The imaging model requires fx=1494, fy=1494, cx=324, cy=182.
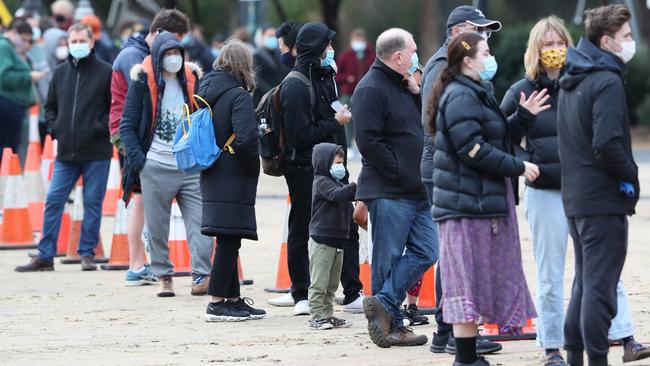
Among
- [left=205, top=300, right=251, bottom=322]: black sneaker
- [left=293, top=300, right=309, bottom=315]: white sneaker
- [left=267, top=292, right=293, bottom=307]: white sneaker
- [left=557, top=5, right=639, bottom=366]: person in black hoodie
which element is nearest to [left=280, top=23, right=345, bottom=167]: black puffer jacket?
[left=293, top=300, right=309, bottom=315]: white sneaker

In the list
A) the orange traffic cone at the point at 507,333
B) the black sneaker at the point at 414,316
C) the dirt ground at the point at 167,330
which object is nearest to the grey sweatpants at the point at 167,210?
the dirt ground at the point at 167,330

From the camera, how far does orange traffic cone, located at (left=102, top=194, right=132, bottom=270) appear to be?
13.3 meters

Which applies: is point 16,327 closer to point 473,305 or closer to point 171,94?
point 171,94

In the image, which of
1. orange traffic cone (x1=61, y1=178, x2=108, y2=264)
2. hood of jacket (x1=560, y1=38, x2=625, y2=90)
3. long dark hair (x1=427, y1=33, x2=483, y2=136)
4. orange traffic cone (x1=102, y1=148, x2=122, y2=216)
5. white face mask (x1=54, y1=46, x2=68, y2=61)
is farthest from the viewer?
white face mask (x1=54, y1=46, x2=68, y2=61)

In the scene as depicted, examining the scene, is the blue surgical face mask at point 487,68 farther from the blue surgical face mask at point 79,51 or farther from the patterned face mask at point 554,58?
the blue surgical face mask at point 79,51

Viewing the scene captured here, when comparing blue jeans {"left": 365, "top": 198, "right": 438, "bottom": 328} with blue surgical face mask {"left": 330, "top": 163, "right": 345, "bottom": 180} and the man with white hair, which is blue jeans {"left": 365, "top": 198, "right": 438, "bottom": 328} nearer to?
the man with white hair

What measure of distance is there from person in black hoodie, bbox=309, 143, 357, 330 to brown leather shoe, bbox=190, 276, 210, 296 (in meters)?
1.91

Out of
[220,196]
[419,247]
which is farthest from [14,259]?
[419,247]

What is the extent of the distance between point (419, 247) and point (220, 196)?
1.60 metres

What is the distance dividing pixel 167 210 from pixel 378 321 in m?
3.05

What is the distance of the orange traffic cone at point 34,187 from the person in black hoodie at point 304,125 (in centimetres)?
660

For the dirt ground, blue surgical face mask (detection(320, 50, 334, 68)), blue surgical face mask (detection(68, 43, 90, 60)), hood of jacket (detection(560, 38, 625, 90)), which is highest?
blue surgical face mask (detection(68, 43, 90, 60))

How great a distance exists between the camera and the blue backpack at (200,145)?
32.9 feet

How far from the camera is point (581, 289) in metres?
7.71
